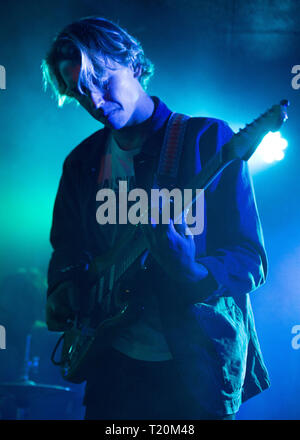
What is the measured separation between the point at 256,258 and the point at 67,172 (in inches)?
29.8

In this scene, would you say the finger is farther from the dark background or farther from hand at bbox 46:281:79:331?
the dark background

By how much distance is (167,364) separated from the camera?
1.15 metres

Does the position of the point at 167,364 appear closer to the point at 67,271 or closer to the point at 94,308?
the point at 94,308

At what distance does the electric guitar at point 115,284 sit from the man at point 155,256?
0.11 ft

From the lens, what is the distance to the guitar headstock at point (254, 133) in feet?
3.80

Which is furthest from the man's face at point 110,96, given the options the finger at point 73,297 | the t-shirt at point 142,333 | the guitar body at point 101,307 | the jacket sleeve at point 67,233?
the finger at point 73,297

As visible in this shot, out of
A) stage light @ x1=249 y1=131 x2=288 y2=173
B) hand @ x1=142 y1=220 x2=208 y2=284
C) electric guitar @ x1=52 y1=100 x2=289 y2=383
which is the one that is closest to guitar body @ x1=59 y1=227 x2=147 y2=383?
electric guitar @ x1=52 y1=100 x2=289 y2=383

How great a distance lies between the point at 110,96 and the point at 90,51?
6.3 inches

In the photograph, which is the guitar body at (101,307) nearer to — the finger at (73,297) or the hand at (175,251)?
the finger at (73,297)

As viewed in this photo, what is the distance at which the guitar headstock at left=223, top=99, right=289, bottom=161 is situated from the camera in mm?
1158

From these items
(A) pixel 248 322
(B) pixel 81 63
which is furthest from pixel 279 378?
(B) pixel 81 63

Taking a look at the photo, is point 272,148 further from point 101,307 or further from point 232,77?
point 101,307

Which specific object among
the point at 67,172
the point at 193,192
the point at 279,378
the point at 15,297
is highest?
the point at 67,172

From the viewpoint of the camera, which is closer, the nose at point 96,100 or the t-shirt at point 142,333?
the t-shirt at point 142,333
